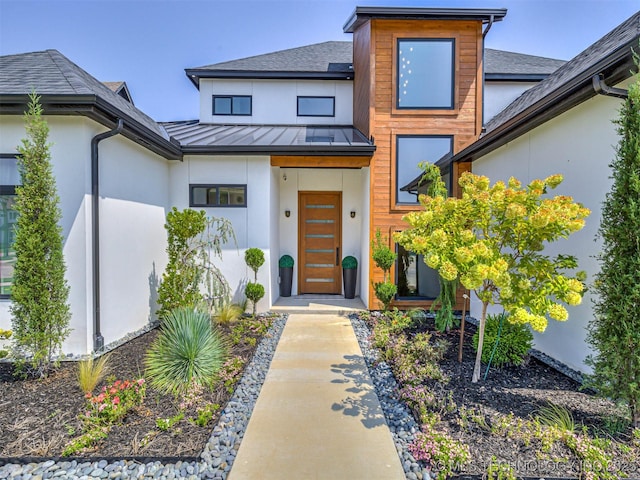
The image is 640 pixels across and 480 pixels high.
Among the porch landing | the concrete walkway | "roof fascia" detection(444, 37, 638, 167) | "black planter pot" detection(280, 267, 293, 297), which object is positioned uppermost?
"roof fascia" detection(444, 37, 638, 167)

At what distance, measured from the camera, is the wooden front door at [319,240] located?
29.6 feet

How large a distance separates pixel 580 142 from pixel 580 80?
0.80 meters

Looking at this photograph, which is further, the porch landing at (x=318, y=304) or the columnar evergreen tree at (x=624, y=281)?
the porch landing at (x=318, y=304)

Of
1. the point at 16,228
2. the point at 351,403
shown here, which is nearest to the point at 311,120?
the point at 16,228

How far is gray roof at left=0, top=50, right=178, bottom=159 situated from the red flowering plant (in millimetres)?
3512

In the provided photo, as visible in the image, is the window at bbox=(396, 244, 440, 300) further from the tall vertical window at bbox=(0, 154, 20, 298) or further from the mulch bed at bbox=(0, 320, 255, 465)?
the tall vertical window at bbox=(0, 154, 20, 298)

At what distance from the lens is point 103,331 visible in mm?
4941

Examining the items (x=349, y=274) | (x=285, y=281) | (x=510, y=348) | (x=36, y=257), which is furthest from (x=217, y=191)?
(x=510, y=348)

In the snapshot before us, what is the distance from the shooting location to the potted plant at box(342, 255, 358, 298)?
8.45 meters

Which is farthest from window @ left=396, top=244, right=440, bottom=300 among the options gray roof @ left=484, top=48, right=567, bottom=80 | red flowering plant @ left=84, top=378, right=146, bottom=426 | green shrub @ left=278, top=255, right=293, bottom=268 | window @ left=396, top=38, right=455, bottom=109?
gray roof @ left=484, top=48, right=567, bottom=80

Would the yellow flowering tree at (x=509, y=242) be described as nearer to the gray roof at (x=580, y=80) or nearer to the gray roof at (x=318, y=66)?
the gray roof at (x=580, y=80)

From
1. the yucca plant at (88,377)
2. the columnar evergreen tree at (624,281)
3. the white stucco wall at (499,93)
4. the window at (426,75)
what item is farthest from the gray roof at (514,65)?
the yucca plant at (88,377)

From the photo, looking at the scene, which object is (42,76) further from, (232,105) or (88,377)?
(232,105)

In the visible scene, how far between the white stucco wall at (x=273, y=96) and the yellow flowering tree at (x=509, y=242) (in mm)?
6895
